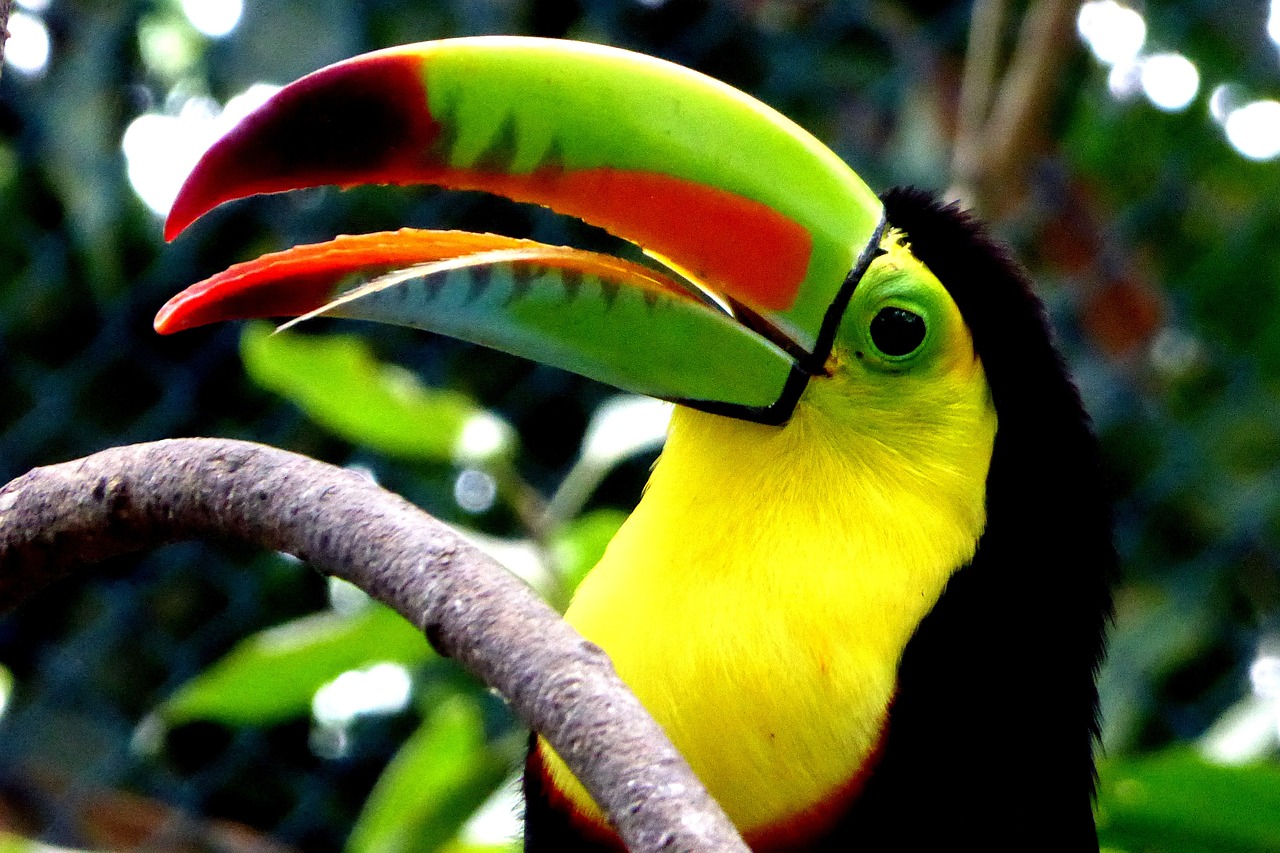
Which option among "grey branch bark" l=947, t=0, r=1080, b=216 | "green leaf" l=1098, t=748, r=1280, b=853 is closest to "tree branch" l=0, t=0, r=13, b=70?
"green leaf" l=1098, t=748, r=1280, b=853

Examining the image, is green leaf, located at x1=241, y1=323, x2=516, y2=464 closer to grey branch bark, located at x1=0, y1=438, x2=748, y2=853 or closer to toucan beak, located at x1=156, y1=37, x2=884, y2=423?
toucan beak, located at x1=156, y1=37, x2=884, y2=423

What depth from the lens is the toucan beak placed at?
88cm

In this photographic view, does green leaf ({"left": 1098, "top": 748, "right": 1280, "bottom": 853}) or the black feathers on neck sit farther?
green leaf ({"left": 1098, "top": 748, "right": 1280, "bottom": 853})

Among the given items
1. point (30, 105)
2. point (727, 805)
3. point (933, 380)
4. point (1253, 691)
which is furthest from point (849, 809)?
point (30, 105)

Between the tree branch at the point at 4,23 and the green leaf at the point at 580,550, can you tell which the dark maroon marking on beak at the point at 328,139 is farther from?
the green leaf at the point at 580,550

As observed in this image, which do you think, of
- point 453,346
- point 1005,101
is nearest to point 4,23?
point 1005,101

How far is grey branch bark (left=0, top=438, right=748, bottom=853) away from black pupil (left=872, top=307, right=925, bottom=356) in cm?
43

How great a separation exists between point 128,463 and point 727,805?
0.42m

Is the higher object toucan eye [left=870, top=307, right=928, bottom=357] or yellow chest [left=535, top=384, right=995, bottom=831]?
toucan eye [left=870, top=307, right=928, bottom=357]

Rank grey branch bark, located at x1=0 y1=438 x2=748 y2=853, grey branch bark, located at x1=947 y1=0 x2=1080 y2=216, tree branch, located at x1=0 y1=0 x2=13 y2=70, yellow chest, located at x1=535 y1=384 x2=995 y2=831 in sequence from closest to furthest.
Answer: grey branch bark, located at x1=0 y1=438 x2=748 y2=853 → tree branch, located at x1=0 y1=0 x2=13 y2=70 → yellow chest, located at x1=535 y1=384 x2=995 y2=831 → grey branch bark, located at x1=947 y1=0 x2=1080 y2=216

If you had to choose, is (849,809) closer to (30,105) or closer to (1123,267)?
A: (1123,267)

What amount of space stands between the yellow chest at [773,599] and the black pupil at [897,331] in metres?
0.06

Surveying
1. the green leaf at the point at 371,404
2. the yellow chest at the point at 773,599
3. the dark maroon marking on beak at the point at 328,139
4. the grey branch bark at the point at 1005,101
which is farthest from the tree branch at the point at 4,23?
the grey branch bark at the point at 1005,101

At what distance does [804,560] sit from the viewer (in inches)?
38.5
